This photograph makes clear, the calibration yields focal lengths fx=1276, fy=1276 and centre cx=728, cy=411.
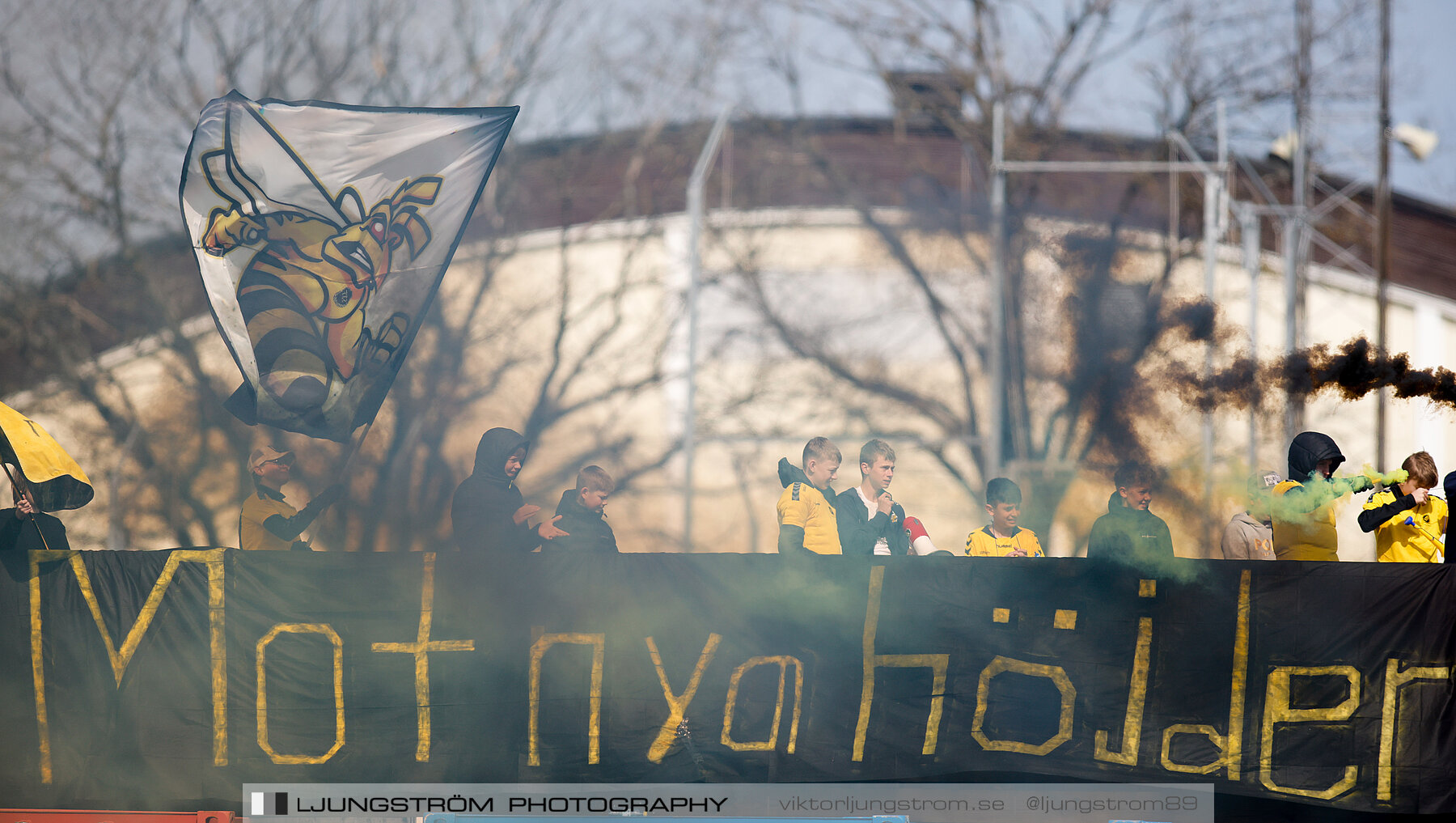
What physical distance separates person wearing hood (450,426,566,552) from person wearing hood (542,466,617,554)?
0.22 feet

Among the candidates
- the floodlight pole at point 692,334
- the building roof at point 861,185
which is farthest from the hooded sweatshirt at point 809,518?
the building roof at point 861,185

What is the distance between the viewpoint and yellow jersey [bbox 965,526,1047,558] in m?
7.27

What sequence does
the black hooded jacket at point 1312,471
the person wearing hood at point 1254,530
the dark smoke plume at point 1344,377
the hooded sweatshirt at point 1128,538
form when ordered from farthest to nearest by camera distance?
1. the dark smoke plume at point 1344,377
2. the person wearing hood at point 1254,530
3. the black hooded jacket at point 1312,471
4. the hooded sweatshirt at point 1128,538

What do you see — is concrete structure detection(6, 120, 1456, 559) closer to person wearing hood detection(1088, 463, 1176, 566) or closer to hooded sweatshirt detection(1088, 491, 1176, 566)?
person wearing hood detection(1088, 463, 1176, 566)

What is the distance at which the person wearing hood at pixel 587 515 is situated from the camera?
22.2 feet

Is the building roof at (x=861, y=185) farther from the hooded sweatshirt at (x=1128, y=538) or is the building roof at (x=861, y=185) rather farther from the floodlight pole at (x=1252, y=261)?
the hooded sweatshirt at (x=1128, y=538)

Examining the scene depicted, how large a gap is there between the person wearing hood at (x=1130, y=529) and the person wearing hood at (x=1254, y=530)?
56 cm

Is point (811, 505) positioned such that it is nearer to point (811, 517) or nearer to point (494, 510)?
point (811, 517)

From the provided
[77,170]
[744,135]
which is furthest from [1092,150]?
[77,170]

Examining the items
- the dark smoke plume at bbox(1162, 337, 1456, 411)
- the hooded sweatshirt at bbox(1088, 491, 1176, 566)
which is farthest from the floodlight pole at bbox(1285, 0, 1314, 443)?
the hooded sweatshirt at bbox(1088, 491, 1176, 566)

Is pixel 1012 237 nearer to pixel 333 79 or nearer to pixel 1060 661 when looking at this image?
pixel 333 79

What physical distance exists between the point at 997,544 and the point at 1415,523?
7.58 ft

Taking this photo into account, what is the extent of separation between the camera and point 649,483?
22.3 m

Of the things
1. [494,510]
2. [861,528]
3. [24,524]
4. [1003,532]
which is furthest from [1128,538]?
[24,524]
